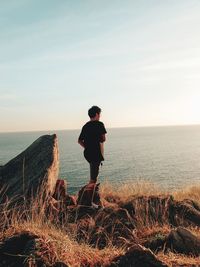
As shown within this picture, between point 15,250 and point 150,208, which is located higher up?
point 15,250

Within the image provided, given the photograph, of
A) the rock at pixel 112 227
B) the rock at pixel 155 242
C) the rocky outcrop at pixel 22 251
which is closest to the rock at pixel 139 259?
the rocky outcrop at pixel 22 251

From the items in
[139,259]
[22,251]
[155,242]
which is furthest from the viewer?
[155,242]

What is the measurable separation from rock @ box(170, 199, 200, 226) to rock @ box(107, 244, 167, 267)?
5.62 m

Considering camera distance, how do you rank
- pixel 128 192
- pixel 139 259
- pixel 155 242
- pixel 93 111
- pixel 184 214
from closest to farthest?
pixel 139 259 < pixel 155 242 < pixel 184 214 < pixel 93 111 < pixel 128 192

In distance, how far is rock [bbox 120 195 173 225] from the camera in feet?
35.2

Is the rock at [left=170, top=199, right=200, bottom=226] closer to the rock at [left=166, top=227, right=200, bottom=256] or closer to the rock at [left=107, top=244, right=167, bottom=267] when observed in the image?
the rock at [left=166, top=227, right=200, bottom=256]

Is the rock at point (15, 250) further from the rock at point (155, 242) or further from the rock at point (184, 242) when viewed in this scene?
the rock at point (155, 242)

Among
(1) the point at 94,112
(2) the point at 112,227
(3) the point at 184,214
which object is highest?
(1) the point at 94,112

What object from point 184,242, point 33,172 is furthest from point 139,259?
point 33,172

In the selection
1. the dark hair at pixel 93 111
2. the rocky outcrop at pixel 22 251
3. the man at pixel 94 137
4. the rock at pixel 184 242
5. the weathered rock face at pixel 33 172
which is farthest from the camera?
the man at pixel 94 137

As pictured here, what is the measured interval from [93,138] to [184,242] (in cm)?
539

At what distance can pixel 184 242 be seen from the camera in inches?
288

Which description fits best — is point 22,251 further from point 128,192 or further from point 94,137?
point 128,192

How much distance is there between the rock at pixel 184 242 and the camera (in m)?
7.11
